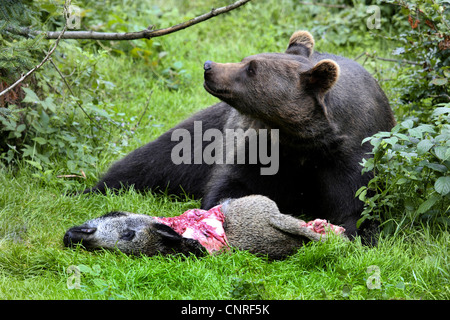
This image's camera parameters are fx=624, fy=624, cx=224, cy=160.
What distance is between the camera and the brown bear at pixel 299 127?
215 inches

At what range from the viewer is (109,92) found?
9047mm

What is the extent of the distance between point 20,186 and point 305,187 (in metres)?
2.98

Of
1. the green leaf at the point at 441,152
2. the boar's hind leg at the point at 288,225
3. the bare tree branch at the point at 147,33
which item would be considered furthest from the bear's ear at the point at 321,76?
the boar's hind leg at the point at 288,225

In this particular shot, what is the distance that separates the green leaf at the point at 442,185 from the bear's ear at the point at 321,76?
3.99 ft

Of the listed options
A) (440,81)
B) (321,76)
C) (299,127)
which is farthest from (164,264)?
(440,81)

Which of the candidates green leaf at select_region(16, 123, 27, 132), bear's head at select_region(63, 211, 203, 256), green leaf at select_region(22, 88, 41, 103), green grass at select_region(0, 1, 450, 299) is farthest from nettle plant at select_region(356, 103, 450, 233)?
green leaf at select_region(16, 123, 27, 132)

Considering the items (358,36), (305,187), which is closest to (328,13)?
(358,36)

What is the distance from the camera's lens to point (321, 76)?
17.7 feet

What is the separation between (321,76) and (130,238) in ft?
6.97

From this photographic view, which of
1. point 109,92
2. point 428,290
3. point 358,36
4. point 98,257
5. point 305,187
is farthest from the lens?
point 358,36

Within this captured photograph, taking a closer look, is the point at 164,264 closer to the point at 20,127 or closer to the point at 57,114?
the point at 20,127

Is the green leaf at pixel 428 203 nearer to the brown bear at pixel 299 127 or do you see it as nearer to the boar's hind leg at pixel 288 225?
the brown bear at pixel 299 127

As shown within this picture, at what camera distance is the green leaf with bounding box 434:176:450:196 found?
194 inches

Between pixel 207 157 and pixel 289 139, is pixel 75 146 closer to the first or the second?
pixel 207 157
